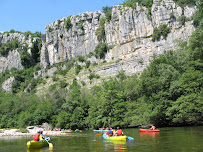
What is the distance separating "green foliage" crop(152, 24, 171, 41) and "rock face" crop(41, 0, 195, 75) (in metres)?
1.20

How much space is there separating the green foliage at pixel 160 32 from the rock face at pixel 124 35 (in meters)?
1.20

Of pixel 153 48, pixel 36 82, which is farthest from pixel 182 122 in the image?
pixel 36 82

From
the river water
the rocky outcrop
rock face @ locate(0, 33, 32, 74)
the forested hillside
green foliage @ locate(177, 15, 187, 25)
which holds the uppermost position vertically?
rock face @ locate(0, 33, 32, 74)

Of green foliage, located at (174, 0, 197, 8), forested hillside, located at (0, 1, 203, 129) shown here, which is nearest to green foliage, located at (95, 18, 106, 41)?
green foliage, located at (174, 0, 197, 8)

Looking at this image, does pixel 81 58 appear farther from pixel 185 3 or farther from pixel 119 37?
pixel 185 3

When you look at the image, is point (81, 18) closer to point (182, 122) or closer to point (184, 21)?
point (184, 21)

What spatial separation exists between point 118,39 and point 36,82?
141 feet

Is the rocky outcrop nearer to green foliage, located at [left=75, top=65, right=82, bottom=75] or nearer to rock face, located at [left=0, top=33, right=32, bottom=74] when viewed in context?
rock face, located at [left=0, top=33, right=32, bottom=74]

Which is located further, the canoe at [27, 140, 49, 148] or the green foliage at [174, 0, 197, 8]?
the green foliage at [174, 0, 197, 8]

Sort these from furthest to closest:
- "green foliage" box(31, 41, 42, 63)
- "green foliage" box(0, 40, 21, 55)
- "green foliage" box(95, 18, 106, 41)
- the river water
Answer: "green foliage" box(0, 40, 21, 55)
"green foliage" box(31, 41, 42, 63)
"green foliage" box(95, 18, 106, 41)
the river water

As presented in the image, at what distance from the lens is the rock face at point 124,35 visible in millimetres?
73188

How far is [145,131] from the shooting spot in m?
29.3

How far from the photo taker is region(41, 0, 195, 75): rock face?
7319 cm

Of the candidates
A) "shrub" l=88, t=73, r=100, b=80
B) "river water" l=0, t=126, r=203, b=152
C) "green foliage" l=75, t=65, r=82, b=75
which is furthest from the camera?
"green foliage" l=75, t=65, r=82, b=75
